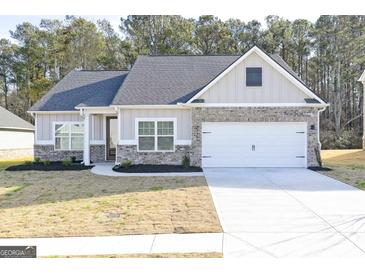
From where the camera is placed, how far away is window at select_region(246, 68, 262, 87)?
52.1 feet

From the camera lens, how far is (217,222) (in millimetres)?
6883

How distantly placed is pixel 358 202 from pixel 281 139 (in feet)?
24.4

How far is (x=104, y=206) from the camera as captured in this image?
27.9 ft

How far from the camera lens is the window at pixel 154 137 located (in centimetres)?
1645

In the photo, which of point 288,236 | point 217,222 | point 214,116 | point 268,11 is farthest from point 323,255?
point 214,116

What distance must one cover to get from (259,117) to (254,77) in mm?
1789

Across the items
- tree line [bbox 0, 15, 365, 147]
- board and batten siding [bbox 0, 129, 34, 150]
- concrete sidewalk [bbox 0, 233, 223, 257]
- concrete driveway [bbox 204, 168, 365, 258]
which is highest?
tree line [bbox 0, 15, 365, 147]

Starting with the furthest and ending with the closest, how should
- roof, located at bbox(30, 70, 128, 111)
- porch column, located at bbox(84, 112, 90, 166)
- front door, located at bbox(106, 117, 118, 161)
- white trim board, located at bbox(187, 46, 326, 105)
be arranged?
front door, located at bbox(106, 117, 118, 161), roof, located at bbox(30, 70, 128, 111), porch column, located at bbox(84, 112, 90, 166), white trim board, located at bbox(187, 46, 326, 105)

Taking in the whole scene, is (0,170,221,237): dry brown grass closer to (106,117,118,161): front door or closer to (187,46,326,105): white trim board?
(187,46,326,105): white trim board

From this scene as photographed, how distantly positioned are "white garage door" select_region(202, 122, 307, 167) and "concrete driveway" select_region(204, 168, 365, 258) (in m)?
3.24

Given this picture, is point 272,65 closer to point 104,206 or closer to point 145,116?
point 145,116

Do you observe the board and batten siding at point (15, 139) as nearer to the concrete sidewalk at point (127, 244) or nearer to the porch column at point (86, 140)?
the porch column at point (86, 140)

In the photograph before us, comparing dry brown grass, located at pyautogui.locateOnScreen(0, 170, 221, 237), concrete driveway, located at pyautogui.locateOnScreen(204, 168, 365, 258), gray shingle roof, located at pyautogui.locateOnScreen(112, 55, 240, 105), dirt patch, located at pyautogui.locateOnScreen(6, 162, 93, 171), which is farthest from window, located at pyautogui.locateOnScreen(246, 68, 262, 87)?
dirt patch, located at pyautogui.locateOnScreen(6, 162, 93, 171)

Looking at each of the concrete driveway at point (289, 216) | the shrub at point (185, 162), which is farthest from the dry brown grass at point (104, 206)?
the shrub at point (185, 162)
